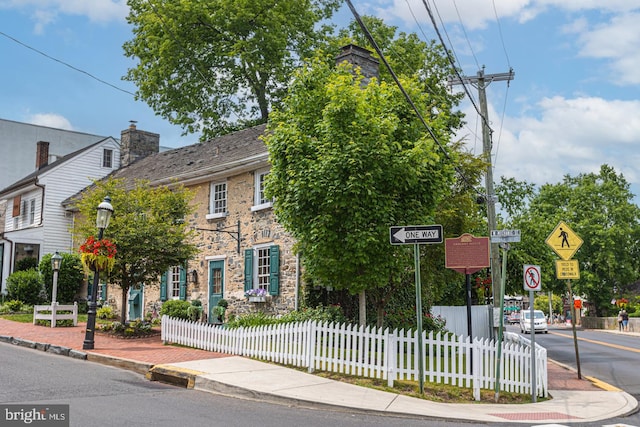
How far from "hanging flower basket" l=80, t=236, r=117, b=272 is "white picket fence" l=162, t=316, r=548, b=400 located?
3707mm

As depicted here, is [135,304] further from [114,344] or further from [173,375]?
[173,375]

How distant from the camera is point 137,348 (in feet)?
46.2

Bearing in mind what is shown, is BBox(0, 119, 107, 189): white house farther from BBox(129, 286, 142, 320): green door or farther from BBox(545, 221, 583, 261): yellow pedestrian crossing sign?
BBox(545, 221, 583, 261): yellow pedestrian crossing sign

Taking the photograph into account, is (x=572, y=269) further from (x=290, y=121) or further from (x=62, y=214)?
(x=62, y=214)

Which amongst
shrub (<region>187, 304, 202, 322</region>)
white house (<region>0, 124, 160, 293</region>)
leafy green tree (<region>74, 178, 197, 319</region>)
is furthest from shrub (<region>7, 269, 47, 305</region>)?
shrub (<region>187, 304, 202, 322</region>)

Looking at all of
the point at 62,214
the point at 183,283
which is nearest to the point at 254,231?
the point at 183,283

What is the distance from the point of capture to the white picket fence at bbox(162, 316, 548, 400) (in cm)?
1037

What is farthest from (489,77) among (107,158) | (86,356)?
(107,158)

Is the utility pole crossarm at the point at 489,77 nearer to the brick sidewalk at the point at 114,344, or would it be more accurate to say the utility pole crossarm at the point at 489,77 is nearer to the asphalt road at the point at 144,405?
the brick sidewalk at the point at 114,344

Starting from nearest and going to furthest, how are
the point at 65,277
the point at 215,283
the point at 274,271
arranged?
the point at 274,271, the point at 215,283, the point at 65,277

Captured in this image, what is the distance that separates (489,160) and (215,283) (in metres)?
9.88

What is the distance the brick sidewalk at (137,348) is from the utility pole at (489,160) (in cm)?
280

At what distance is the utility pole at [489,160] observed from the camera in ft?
55.7

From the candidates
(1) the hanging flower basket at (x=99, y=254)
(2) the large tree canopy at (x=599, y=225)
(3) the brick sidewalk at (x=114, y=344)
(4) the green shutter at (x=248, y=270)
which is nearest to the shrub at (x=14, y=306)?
(3) the brick sidewalk at (x=114, y=344)
